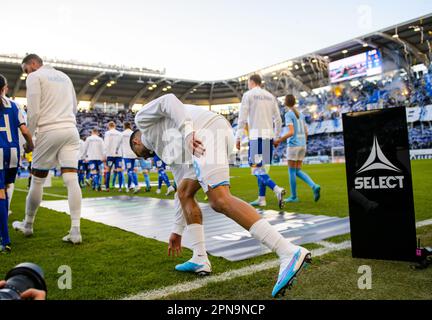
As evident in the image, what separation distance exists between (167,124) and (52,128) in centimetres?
181

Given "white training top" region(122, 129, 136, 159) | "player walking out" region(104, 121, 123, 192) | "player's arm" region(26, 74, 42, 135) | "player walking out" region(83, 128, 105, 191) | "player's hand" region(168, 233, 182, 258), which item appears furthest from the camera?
"player walking out" region(83, 128, 105, 191)

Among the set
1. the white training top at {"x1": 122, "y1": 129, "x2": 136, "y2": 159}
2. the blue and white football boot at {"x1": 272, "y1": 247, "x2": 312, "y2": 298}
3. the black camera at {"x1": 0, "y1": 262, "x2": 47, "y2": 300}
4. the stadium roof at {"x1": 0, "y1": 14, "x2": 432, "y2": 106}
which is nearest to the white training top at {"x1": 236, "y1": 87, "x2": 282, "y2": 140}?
the blue and white football boot at {"x1": 272, "y1": 247, "x2": 312, "y2": 298}

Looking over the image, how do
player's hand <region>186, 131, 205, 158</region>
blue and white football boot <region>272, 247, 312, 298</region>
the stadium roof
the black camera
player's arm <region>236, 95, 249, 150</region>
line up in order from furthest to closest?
the stadium roof < player's arm <region>236, 95, 249, 150</region> < player's hand <region>186, 131, 205, 158</region> < blue and white football boot <region>272, 247, 312, 298</region> < the black camera

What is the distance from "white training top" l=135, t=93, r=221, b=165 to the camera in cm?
248

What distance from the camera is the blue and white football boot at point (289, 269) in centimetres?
207

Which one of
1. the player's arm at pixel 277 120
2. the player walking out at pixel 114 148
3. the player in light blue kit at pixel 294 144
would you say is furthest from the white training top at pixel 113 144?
the player in light blue kit at pixel 294 144

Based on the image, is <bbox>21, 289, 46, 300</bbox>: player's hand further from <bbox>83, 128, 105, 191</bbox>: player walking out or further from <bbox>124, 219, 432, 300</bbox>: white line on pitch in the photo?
<bbox>83, 128, 105, 191</bbox>: player walking out

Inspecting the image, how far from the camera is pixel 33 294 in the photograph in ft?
3.79

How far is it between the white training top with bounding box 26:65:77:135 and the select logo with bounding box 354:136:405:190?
3058 mm

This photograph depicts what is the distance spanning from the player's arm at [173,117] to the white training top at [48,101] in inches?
64.9

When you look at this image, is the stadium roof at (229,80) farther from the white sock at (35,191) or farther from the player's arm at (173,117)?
the player's arm at (173,117)
